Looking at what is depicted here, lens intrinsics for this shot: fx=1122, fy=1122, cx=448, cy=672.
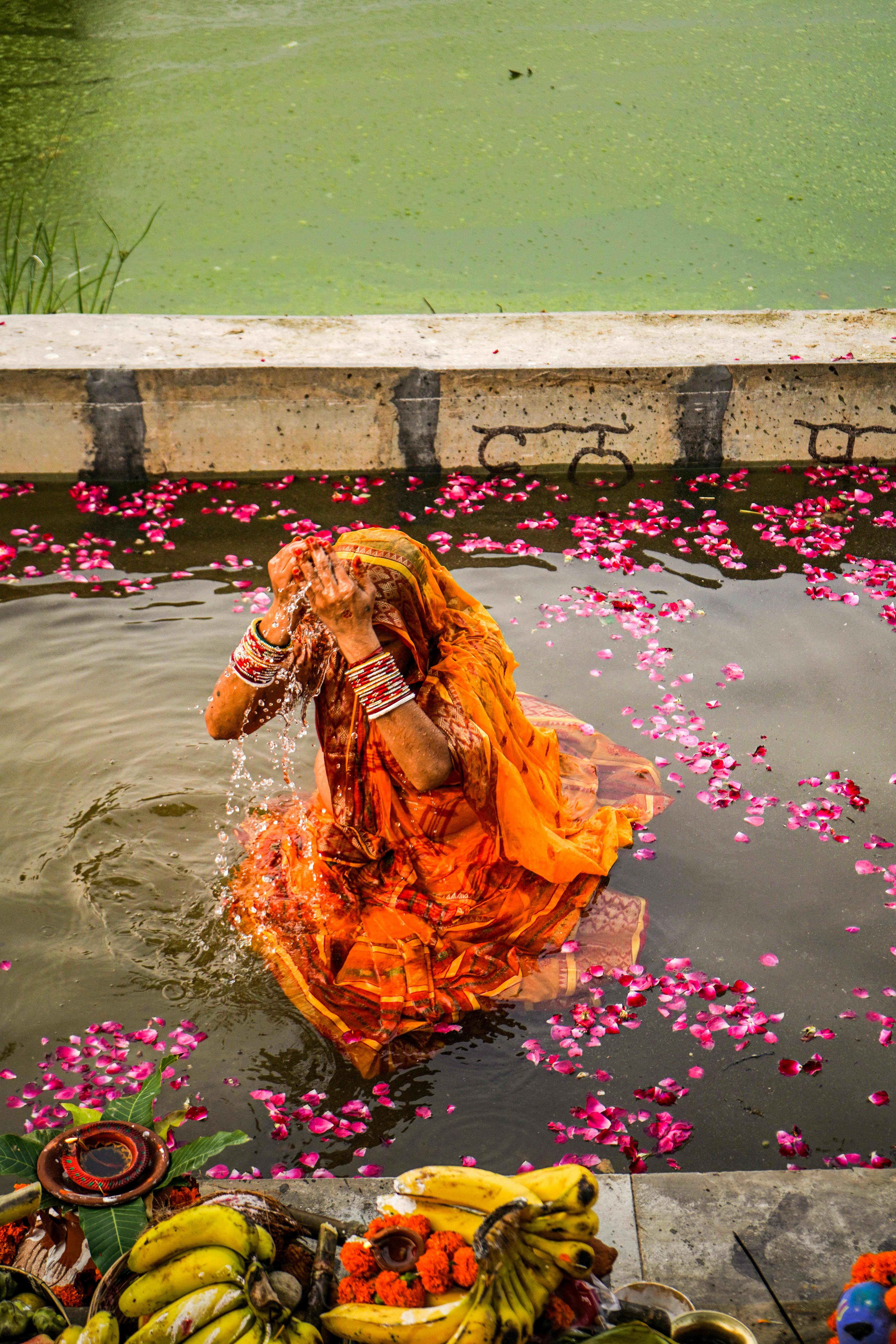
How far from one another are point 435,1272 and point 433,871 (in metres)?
1.73

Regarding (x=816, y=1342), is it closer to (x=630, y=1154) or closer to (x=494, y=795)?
(x=630, y=1154)

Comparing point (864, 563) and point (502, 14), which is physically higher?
point (502, 14)

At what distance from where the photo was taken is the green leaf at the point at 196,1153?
66.6 inches

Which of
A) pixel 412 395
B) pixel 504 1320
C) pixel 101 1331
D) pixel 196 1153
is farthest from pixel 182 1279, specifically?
pixel 412 395

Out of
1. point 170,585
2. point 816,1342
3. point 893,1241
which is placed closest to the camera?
point 816,1342

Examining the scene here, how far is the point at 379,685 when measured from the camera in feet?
9.00

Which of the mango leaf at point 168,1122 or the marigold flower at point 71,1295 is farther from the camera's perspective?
the mango leaf at point 168,1122

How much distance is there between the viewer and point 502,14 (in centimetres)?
1046

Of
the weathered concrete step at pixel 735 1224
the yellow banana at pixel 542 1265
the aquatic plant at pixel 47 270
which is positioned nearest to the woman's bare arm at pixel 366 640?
the weathered concrete step at pixel 735 1224

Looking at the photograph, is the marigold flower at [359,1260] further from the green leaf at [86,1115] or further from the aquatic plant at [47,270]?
the aquatic plant at [47,270]

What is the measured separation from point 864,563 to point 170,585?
3276 millimetres

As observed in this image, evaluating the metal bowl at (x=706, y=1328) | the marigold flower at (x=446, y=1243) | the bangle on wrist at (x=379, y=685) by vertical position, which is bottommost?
the metal bowl at (x=706, y=1328)

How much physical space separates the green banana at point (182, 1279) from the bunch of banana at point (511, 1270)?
0.49 ft

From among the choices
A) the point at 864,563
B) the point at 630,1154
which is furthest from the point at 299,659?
the point at 864,563
